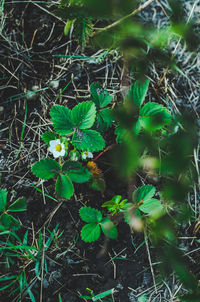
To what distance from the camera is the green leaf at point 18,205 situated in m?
1.64

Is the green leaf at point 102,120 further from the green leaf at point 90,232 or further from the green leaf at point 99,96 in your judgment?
the green leaf at point 90,232

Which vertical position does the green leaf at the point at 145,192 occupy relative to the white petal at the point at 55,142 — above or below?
below

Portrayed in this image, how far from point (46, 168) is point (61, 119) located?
291 mm

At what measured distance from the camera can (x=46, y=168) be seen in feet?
5.16

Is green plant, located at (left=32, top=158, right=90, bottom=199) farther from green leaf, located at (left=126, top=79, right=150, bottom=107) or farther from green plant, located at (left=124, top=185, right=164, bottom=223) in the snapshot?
green leaf, located at (left=126, top=79, right=150, bottom=107)

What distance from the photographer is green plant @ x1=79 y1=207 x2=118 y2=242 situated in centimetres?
157

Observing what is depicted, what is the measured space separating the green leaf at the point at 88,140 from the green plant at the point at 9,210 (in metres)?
0.48

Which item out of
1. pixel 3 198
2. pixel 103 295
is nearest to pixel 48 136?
pixel 3 198

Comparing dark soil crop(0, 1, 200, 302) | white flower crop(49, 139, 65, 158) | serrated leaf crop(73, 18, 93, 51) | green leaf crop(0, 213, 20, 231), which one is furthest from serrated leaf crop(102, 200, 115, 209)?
serrated leaf crop(73, 18, 93, 51)

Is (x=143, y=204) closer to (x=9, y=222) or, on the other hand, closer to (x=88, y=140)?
(x=88, y=140)

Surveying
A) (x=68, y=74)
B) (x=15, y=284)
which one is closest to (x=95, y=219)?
(x=15, y=284)

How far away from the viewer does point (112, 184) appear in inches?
72.0

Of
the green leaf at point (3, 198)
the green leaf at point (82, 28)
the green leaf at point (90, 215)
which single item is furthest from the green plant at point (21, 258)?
the green leaf at point (82, 28)

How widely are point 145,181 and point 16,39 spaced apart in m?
1.33
